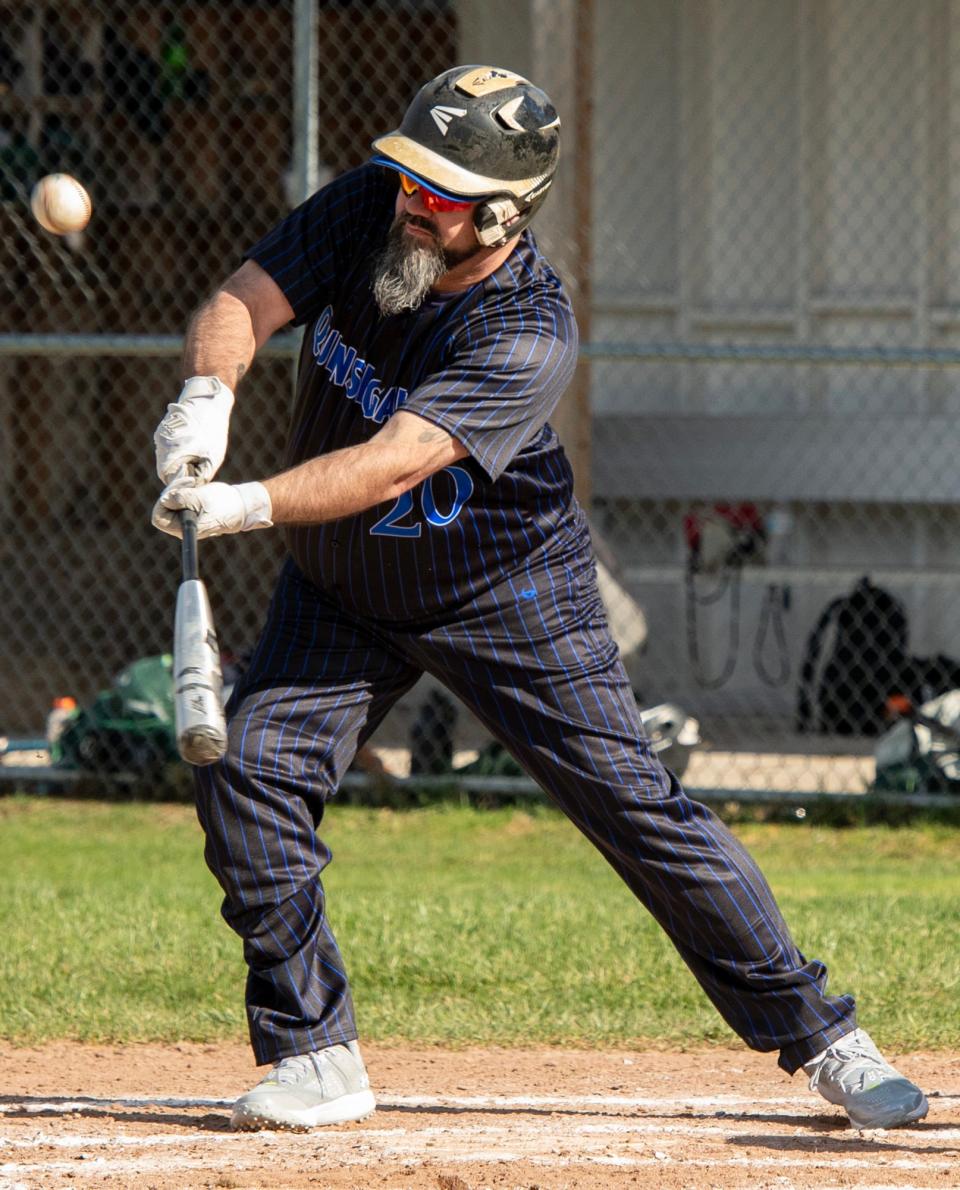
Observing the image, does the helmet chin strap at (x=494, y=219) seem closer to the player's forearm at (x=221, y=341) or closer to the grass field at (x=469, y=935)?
the player's forearm at (x=221, y=341)

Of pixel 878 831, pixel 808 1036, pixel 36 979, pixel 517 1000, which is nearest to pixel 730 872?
pixel 808 1036

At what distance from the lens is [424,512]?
11.4 feet

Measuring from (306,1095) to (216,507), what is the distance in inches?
48.3

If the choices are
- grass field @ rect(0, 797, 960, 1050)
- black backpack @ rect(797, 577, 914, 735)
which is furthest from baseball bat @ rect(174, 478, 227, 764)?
black backpack @ rect(797, 577, 914, 735)

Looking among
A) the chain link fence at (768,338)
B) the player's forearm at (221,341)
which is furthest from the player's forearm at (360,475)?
the chain link fence at (768,338)

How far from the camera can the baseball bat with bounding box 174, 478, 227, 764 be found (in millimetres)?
3008

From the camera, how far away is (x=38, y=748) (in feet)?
26.4

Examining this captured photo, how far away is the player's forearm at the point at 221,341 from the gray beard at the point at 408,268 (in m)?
0.28

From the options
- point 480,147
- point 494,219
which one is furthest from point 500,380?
point 480,147

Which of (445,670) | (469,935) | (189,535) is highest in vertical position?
(189,535)

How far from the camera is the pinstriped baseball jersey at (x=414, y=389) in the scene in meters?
3.36

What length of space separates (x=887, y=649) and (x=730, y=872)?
573 centimetres

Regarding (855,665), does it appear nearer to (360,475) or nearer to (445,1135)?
(445,1135)

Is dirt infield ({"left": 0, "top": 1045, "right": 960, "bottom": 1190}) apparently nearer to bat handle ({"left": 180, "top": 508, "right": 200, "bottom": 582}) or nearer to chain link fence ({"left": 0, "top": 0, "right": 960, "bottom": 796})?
bat handle ({"left": 180, "top": 508, "right": 200, "bottom": 582})
